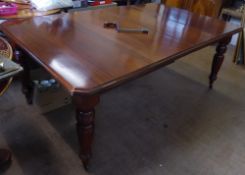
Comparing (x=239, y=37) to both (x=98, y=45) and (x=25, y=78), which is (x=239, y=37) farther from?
(x=25, y=78)

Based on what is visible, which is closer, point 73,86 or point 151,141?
point 73,86

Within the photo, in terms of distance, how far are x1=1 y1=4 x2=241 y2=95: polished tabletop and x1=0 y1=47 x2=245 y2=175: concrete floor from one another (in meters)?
0.57

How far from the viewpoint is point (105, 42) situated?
1.29m

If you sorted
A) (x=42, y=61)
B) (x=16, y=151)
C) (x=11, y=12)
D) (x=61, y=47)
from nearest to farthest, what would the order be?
(x=42, y=61) < (x=61, y=47) < (x=16, y=151) < (x=11, y=12)

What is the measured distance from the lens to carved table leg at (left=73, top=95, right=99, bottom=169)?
0.98m

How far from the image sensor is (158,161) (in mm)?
1379

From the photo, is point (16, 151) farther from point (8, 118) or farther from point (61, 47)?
point (61, 47)

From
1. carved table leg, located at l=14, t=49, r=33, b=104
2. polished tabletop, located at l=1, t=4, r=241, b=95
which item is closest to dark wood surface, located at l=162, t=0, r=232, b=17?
polished tabletop, located at l=1, t=4, r=241, b=95

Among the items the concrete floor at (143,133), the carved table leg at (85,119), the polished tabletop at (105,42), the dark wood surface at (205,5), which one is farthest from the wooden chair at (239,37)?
the carved table leg at (85,119)

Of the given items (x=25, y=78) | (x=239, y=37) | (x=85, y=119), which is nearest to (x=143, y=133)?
(x=85, y=119)

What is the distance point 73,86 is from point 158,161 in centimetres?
75

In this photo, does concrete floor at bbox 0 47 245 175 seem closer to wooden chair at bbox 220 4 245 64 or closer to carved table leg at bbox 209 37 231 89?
carved table leg at bbox 209 37 231 89

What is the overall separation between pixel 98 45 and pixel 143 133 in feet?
2.18

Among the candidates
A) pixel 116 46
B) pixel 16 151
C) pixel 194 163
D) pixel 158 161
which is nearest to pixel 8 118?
pixel 16 151
